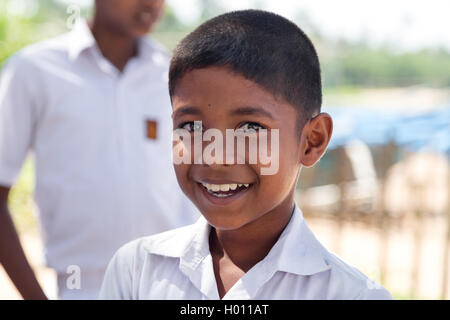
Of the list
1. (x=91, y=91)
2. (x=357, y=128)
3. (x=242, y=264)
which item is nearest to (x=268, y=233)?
(x=242, y=264)

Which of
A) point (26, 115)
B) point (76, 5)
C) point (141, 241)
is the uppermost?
point (76, 5)

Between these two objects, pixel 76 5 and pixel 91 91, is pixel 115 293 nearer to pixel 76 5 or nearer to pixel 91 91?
pixel 91 91

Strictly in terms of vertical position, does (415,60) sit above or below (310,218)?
above

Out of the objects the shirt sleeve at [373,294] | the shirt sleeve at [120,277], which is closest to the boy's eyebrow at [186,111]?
the shirt sleeve at [120,277]

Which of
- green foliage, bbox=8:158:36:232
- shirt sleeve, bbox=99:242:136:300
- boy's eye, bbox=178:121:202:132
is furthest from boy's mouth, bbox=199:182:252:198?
green foliage, bbox=8:158:36:232

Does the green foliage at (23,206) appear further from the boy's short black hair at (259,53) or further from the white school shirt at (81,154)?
the boy's short black hair at (259,53)

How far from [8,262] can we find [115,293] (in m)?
0.68

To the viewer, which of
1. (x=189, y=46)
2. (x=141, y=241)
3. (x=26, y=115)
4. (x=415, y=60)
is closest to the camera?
(x=189, y=46)

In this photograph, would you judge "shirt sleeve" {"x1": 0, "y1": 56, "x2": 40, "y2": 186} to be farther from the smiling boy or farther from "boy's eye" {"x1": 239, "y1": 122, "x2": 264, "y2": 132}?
"boy's eye" {"x1": 239, "y1": 122, "x2": 264, "y2": 132}

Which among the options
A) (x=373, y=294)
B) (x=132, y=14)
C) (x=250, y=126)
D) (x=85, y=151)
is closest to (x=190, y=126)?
(x=250, y=126)

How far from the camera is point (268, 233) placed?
1519mm

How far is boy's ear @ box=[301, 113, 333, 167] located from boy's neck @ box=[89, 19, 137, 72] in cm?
111

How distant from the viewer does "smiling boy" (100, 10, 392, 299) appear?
135cm

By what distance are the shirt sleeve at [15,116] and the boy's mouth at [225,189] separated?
106 cm
